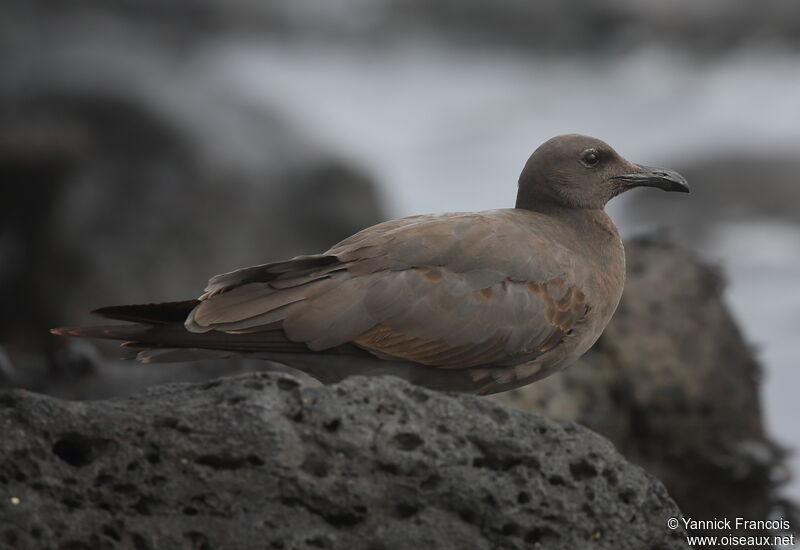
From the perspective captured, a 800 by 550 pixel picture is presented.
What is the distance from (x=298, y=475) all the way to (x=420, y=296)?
4.96ft

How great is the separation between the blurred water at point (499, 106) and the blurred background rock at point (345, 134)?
5 cm

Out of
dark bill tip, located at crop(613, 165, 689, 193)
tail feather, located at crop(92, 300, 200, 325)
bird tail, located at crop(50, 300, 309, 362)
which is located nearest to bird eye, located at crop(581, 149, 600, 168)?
Result: dark bill tip, located at crop(613, 165, 689, 193)

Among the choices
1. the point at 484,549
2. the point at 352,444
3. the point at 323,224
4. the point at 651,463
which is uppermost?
the point at 323,224

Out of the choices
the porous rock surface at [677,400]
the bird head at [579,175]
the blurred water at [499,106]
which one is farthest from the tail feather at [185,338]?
the blurred water at [499,106]

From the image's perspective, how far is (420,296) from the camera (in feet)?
17.6

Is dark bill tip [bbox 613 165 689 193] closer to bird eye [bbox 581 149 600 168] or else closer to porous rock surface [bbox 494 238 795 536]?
bird eye [bbox 581 149 600 168]

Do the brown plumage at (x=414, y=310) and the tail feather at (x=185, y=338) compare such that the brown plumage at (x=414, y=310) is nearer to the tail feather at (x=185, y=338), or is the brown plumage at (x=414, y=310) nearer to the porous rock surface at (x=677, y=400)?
the tail feather at (x=185, y=338)

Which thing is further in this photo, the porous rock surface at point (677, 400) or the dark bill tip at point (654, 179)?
the porous rock surface at point (677, 400)

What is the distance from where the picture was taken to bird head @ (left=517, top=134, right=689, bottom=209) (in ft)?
20.4

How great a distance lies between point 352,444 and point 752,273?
14.3 meters

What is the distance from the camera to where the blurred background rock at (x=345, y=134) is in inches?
488

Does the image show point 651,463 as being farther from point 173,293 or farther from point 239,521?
point 173,293

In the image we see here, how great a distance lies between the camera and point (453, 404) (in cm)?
431

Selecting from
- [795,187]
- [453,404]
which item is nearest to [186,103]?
[795,187]
